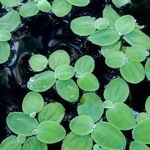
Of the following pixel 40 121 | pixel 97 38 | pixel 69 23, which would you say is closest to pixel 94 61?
pixel 97 38

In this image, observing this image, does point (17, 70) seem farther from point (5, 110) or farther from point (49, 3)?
point (49, 3)

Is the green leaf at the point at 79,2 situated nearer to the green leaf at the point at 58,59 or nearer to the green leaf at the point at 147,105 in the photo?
the green leaf at the point at 58,59

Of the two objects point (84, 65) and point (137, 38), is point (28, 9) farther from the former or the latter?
point (137, 38)

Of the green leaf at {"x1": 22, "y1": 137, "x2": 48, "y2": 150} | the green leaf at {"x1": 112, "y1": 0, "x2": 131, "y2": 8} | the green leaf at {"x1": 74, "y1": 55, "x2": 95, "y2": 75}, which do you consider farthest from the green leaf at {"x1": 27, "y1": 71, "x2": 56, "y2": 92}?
the green leaf at {"x1": 112, "y1": 0, "x2": 131, "y2": 8}

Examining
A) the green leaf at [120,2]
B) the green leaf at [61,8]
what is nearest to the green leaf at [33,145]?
the green leaf at [61,8]

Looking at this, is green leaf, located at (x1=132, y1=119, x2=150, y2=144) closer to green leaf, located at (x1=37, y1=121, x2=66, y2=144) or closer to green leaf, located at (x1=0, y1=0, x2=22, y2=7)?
green leaf, located at (x1=37, y1=121, x2=66, y2=144)

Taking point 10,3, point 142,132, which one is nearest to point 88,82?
point 142,132

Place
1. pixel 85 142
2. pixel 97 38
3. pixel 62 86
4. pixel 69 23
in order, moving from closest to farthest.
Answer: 1. pixel 85 142
2. pixel 62 86
3. pixel 97 38
4. pixel 69 23
